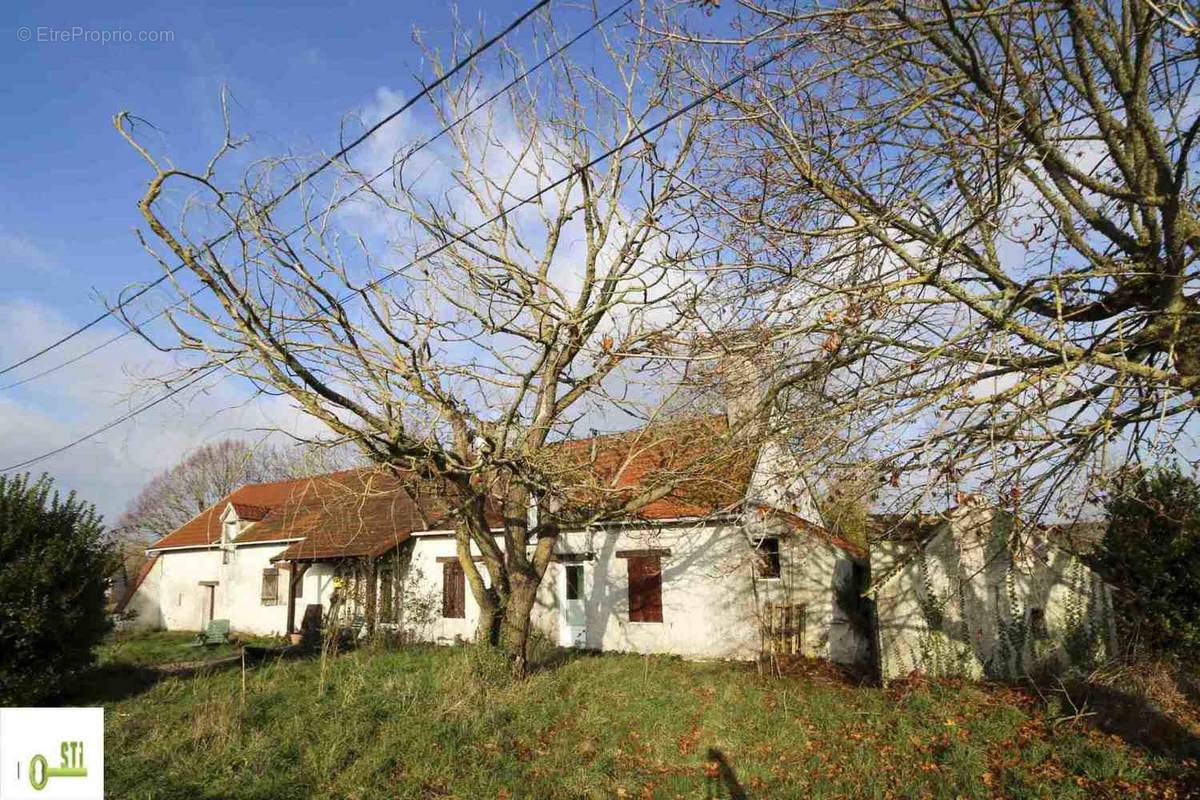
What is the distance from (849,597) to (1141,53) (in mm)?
12931

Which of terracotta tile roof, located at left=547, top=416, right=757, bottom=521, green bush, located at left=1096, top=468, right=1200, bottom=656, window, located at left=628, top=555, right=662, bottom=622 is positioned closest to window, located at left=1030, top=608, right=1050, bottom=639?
green bush, located at left=1096, top=468, right=1200, bottom=656

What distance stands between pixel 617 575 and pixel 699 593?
2219mm

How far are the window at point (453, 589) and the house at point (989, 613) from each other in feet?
38.6

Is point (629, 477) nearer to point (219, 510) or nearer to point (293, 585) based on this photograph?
point (293, 585)

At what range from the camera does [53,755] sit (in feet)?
15.7

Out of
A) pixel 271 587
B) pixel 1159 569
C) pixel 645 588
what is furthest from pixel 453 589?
pixel 1159 569

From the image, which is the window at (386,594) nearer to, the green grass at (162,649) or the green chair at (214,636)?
the green grass at (162,649)

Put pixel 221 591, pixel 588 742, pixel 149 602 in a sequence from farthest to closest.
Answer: pixel 149 602, pixel 221 591, pixel 588 742

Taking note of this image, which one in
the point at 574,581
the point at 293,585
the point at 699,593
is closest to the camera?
the point at 699,593

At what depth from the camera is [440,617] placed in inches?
800

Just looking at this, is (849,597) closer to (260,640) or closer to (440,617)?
(440,617)

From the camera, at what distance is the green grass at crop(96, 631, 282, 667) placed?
54.2 feet

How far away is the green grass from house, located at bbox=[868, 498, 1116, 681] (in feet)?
45.8

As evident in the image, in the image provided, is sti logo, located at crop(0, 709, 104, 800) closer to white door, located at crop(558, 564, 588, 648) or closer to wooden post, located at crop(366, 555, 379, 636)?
white door, located at crop(558, 564, 588, 648)
